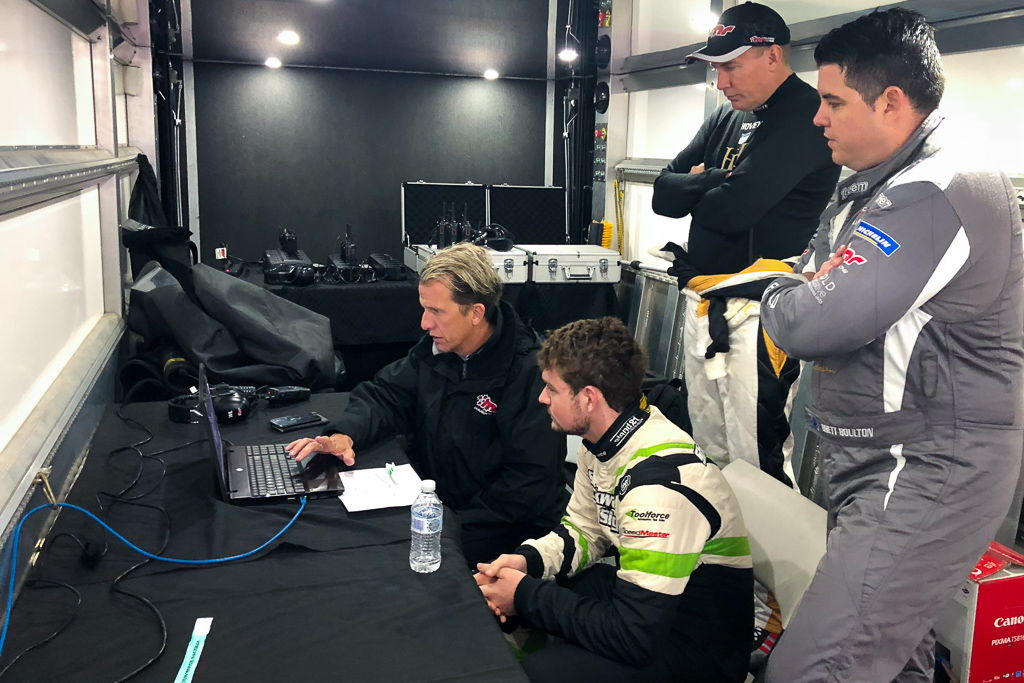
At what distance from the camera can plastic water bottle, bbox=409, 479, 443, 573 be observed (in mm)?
1404

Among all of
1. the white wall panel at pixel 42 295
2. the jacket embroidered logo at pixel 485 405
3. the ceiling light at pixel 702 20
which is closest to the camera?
the white wall panel at pixel 42 295

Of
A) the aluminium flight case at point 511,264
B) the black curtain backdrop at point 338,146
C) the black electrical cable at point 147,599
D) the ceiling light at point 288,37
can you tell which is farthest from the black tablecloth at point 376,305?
the black electrical cable at point 147,599

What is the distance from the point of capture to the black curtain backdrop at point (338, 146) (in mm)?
4789

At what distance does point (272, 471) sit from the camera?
1.82 m

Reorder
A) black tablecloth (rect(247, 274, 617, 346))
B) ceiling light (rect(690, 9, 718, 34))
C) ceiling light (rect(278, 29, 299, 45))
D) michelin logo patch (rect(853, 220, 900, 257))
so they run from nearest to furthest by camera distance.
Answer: michelin logo patch (rect(853, 220, 900, 257)) → black tablecloth (rect(247, 274, 617, 346)) → ceiling light (rect(690, 9, 718, 34)) → ceiling light (rect(278, 29, 299, 45))

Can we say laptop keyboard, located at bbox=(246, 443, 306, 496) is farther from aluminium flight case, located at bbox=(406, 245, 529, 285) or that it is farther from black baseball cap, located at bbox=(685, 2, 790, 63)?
aluminium flight case, located at bbox=(406, 245, 529, 285)

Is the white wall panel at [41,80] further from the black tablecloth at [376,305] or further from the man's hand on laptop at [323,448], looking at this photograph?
the black tablecloth at [376,305]

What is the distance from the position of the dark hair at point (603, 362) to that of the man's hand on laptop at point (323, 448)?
0.57 m

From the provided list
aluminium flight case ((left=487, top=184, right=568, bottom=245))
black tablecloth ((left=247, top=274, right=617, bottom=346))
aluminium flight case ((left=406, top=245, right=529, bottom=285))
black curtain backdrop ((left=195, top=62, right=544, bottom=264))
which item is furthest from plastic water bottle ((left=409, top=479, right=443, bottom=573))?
black curtain backdrop ((left=195, top=62, right=544, bottom=264))

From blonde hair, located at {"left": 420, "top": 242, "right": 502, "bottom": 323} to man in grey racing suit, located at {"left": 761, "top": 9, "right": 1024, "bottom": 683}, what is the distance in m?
0.85

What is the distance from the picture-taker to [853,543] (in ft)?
4.68

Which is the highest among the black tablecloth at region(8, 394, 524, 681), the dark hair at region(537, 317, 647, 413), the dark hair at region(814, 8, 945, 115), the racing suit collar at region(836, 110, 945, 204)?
the dark hair at region(814, 8, 945, 115)

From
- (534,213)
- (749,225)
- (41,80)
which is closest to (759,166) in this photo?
(749,225)

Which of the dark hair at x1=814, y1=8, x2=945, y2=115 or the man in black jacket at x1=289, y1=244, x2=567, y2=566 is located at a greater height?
the dark hair at x1=814, y1=8, x2=945, y2=115
